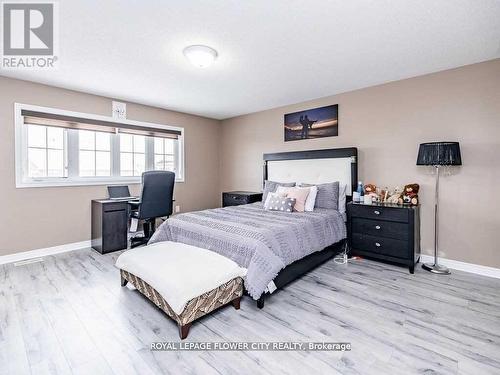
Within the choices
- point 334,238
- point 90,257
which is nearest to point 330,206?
point 334,238

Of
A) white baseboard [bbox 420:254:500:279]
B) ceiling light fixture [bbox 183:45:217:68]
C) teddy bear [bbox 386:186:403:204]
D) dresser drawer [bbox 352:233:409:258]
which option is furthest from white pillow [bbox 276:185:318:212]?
ceiling light fixture [bbox 183:45:217:68]

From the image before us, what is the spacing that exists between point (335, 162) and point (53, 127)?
4185 mm

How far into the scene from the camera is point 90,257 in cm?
359

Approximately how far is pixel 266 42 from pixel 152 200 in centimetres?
261

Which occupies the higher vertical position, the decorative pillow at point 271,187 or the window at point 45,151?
the window at point 45,151

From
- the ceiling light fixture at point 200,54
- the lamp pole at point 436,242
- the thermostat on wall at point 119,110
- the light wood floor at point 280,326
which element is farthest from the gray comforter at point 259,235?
the thermostat on wall at point 119,110

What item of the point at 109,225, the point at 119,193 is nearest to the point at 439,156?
the point at 109,225

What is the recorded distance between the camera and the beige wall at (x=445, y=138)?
2900 millimetres

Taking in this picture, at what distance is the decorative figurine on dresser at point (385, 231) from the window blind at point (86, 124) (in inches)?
142

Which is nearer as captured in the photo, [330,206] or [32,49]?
[32,49]

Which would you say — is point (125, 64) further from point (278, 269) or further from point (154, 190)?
point (278, 269)

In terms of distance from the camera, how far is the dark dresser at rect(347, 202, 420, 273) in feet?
9.78

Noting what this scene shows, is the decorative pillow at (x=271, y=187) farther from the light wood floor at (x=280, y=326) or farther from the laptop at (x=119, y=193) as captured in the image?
the laptop at (x=119, y=193)

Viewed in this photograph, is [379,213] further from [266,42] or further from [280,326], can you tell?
Result: [266,42]
